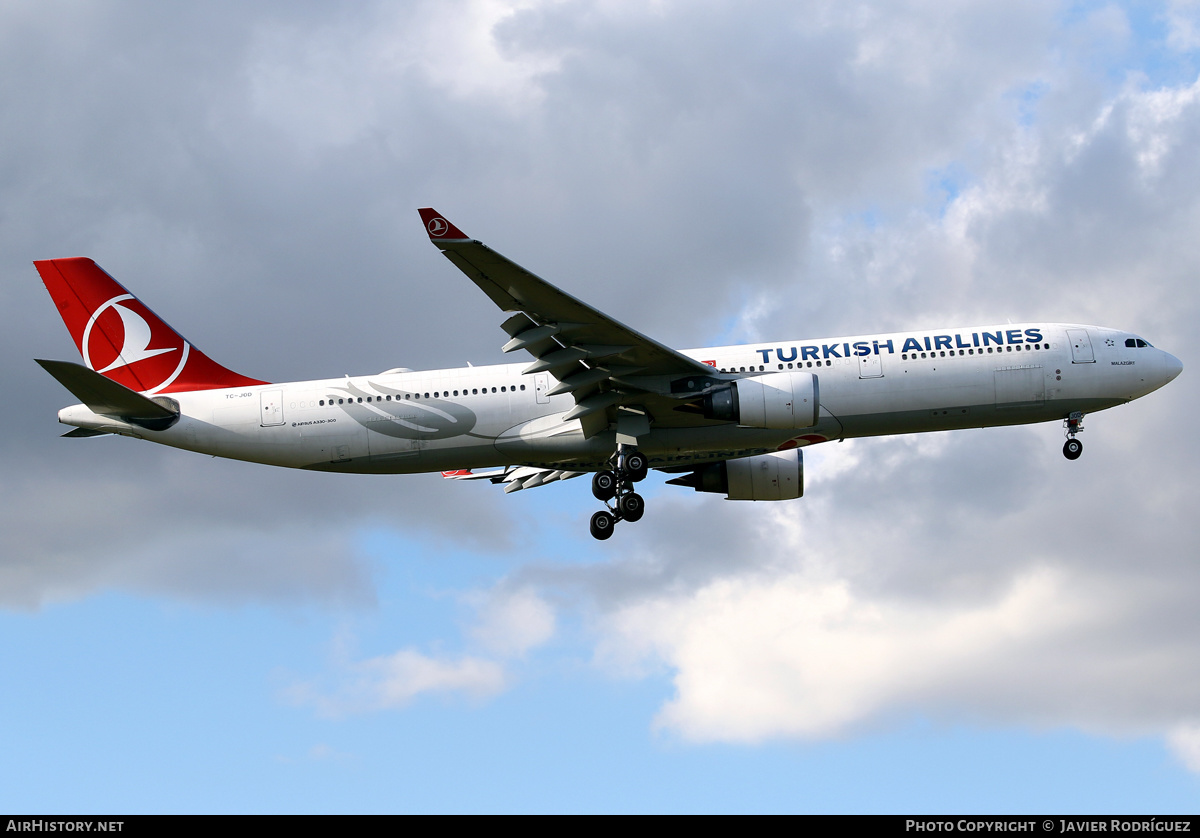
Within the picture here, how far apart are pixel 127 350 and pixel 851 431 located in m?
24.4

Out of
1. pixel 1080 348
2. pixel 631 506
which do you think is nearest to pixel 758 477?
pixel 631 506

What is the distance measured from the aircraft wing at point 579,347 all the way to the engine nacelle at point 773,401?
1217mm

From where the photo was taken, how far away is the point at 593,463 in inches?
1565

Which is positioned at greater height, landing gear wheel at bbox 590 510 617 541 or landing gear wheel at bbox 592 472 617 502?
landing gear wheel at bbox 592 472 617 502

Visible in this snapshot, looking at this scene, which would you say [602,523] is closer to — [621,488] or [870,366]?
[621,488]

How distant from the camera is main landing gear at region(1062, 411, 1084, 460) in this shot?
129 feet

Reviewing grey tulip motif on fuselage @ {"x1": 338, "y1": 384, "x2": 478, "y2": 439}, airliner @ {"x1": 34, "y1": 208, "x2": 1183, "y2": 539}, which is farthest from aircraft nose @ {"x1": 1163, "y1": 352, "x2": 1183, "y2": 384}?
grey tulip motif on fuselage @ {"x1": 338, "y1": 384, "x2": 478, "y2": 439}

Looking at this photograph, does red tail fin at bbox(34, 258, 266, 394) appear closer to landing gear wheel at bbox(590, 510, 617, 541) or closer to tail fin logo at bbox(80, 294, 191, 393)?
tail fin logo at bbox(80, 294, 191, 393)

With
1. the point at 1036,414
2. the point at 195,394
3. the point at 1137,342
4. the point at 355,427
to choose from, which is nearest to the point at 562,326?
the point at 355,427

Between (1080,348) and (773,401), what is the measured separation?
440 inches

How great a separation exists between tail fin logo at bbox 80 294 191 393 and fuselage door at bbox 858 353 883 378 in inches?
878
